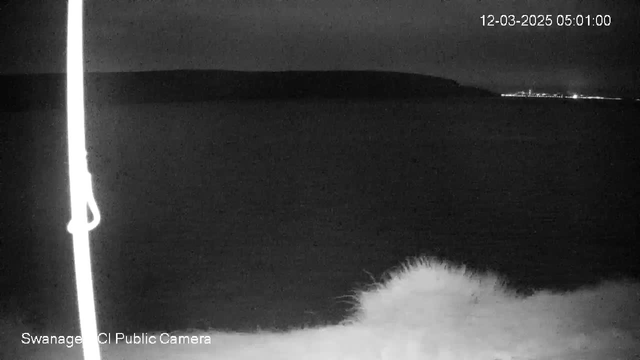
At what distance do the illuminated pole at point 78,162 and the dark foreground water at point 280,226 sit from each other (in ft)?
3.78

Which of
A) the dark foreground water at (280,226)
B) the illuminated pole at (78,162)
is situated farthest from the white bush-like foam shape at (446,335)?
the dark foreground water at (280,226)

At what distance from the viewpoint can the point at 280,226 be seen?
11.2m

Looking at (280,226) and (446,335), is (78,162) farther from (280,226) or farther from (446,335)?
(280,226)

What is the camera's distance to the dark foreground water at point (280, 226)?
5.05 meters

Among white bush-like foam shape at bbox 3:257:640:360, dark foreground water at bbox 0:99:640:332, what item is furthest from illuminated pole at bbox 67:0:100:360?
dark foreground water at bbox 0:99:640:332

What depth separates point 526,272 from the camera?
21.0 ft

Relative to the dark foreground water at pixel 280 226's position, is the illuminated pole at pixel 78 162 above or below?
below

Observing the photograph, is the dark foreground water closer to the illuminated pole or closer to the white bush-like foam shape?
the white bush-like foam shape

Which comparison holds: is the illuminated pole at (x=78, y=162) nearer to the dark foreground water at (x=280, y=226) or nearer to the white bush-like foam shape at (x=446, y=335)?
the white bush-like foam shape at (x=446, y=335)

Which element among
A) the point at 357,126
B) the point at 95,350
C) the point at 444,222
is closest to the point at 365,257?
the point at 444,222

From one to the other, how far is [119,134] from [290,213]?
17.3 m

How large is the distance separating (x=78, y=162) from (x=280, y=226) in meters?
9.04

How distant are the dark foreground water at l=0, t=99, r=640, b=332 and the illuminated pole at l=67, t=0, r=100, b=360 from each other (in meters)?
1.15

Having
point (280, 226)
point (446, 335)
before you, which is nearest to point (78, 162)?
point (446, 335)
